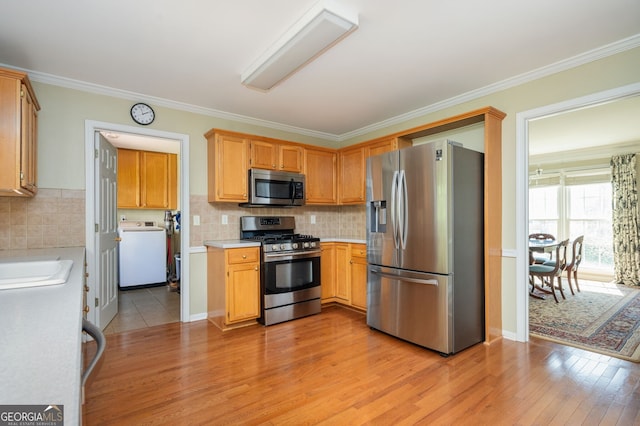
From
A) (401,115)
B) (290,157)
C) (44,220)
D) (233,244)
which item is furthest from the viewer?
(290,157)

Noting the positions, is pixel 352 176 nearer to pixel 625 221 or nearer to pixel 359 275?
pixel 359 275

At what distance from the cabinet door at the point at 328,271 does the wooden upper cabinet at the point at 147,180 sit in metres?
3.20

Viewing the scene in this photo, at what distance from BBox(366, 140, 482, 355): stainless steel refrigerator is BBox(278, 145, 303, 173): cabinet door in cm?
134

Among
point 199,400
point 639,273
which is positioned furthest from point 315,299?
point 639,273

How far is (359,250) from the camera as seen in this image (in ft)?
13.0

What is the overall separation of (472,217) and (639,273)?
16.1 ft

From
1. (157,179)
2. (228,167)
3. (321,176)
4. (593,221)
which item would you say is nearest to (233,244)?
(228,167)

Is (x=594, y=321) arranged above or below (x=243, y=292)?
below

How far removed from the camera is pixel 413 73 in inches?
112

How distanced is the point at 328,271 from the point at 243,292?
1259 mm

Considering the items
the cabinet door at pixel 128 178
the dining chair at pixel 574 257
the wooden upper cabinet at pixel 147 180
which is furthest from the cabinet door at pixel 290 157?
the dining chair at pixel 574 257

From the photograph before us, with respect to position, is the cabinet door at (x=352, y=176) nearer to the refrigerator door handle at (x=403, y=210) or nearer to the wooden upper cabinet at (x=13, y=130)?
the refrigerator door handle at (x=403, y=210)

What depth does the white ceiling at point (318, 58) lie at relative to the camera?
1985mm

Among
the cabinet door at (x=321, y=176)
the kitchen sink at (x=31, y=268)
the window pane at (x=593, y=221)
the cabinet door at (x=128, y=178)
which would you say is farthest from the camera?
the window pane at (x=593, y=221)
